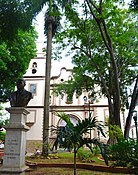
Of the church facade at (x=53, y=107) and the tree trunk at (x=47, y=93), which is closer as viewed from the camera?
the tree trunk at (x=47, y=93)

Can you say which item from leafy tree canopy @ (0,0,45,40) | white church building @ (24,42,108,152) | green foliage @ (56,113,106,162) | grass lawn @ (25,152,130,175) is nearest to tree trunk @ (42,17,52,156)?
grass lawn @ (25,152,130,175)

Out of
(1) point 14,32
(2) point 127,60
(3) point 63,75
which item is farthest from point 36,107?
(1) point 14,32

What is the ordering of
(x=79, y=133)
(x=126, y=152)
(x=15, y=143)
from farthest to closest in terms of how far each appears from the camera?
(x=15, y=143)
(x=126, y=152)
(x=79, y=133)

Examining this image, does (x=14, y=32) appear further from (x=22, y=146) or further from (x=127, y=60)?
(x=127, y=60)

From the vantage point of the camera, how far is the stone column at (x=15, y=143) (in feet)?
18.6

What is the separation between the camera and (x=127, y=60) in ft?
43.1

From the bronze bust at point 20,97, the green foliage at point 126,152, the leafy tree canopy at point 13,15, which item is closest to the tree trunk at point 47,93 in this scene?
the leafy tree canopy at point 13,15

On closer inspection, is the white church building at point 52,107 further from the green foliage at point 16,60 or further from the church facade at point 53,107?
the green foliage at point 16,60

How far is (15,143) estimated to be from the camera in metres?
5.83

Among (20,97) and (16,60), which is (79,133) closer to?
(20,97)

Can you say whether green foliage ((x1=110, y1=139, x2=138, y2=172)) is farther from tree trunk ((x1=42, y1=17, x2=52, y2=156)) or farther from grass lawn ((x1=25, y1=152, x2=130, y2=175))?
tree trunk ((x1=42, y1=17, x2=52, y2=156))

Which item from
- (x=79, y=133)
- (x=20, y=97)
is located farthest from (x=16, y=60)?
(x=79, y=133)

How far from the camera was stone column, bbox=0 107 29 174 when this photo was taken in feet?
18.6

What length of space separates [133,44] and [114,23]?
1942 millimetres
